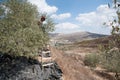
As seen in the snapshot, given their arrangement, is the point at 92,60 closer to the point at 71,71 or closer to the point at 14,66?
the point at 71,71

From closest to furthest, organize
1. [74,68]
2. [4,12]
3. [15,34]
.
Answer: [15,34] < [4,12] < [74,68]

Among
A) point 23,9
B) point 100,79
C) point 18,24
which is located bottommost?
point 100,79

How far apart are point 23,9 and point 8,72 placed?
6729mm

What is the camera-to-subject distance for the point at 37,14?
2747 centimetres

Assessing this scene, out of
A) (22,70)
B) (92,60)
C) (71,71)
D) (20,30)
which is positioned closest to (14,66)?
(22,70)

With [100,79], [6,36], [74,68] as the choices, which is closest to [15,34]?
[6,36]

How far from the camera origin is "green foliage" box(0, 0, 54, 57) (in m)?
22.7

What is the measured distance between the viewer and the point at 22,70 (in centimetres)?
2384

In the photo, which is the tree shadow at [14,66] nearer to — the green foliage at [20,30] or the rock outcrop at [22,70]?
the rock outcrop at [22,70]

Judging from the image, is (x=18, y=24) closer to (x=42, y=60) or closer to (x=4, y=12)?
(x=4, y=12)

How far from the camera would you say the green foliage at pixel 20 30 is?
22.7 m

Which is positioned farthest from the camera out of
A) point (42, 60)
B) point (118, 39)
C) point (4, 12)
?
point (42, 60)

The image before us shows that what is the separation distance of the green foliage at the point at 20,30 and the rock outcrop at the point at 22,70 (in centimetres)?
101

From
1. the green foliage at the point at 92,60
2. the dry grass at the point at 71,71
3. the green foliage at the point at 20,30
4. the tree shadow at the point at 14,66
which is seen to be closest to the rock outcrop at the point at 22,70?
the tree shadow at the point at 14,66
